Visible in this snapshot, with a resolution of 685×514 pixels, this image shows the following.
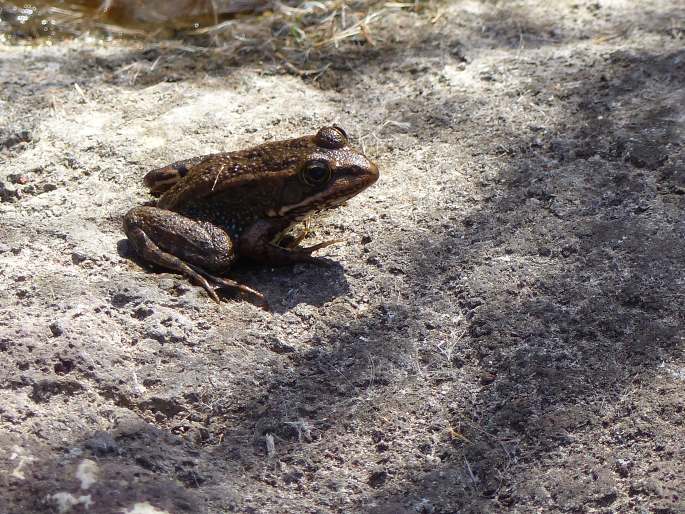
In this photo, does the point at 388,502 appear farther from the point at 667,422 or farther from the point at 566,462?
the point at 667,422

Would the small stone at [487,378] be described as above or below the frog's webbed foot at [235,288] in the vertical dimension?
below

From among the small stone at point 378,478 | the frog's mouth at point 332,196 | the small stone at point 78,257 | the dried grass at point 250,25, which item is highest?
the dried grass at point 250,25

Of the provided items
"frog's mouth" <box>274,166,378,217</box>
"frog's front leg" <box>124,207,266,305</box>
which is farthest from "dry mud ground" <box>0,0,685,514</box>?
"frog's mouth" <box>274,166,378,217</box>

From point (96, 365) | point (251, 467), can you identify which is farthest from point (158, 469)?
point (96, 365)

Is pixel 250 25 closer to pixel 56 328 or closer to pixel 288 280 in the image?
pixel 288 280

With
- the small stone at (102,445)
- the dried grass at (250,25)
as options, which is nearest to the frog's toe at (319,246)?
the small stone at (102,445)

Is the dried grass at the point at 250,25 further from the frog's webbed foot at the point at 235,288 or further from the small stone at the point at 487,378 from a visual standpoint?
the small stone at the point at 487,378

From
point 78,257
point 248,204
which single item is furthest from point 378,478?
point 78,257
